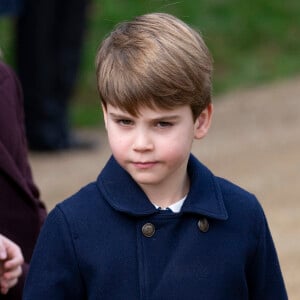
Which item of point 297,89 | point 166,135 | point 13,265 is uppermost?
point 297,89

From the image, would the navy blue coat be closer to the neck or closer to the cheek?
the neck

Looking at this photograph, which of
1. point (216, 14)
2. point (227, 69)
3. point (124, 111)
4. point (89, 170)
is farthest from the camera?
point (216, 14)

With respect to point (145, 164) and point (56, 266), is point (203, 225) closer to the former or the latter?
point (145, 164)

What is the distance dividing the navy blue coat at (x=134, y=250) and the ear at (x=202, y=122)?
0.14 metres

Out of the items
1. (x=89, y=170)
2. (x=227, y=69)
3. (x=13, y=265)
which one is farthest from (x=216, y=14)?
(x=13, y=265)

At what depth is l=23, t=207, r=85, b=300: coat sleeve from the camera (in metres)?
3.12

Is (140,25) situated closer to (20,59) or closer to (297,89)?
(20,59)

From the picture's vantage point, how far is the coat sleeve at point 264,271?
324 centimetres

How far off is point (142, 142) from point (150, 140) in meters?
0.02

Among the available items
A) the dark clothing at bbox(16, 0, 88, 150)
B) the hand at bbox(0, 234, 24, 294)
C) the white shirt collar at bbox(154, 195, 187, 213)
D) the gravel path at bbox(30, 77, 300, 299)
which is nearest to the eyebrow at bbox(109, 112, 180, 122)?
the white shirt collar at bbox(154, 195, 187, 213)

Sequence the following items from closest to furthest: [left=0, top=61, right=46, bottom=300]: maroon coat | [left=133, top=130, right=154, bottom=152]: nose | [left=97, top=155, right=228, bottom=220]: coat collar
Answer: [left=133, top=130, right=154, bottom=152]: nose → [left=97, top=155, right=228, bottom=220]: coat collar → [left=0, top=61, right=46, bottom=300]: maroon coat

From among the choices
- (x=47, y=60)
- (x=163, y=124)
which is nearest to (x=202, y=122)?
(x=163, y=124)

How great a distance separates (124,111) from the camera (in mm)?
3045

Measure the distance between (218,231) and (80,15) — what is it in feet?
23.0
